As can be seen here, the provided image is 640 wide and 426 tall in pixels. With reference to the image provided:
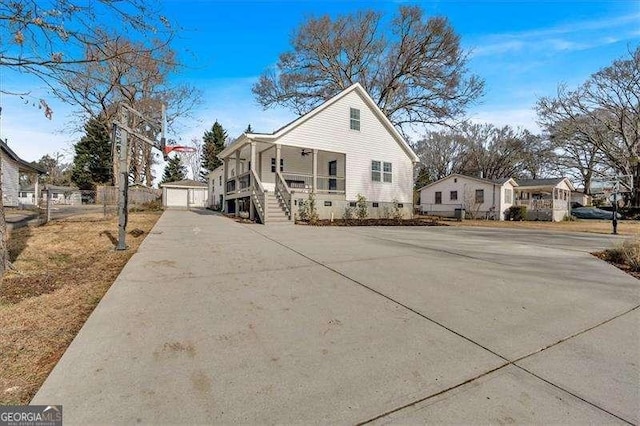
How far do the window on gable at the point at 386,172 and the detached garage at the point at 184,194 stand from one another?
23.0 metres

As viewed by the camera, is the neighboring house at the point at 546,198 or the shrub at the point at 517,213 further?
the neighboring house at the point at 546,198

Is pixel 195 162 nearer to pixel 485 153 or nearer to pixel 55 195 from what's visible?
pixel 55 195

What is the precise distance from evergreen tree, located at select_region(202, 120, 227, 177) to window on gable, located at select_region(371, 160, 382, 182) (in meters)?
37.1

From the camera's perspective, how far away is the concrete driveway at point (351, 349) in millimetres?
2025

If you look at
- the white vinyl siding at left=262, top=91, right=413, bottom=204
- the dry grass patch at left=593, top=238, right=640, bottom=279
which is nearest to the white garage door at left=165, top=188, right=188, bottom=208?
the white vinyl siding at left=262, top=91, right=413, bottom=204

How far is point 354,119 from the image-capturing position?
1831 cm

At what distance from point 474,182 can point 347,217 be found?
19.2 meters

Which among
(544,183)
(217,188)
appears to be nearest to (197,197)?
(217,188)

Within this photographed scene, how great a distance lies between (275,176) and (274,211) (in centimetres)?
352

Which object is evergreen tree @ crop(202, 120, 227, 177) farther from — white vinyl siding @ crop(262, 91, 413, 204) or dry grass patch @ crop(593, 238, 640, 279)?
dry grass patch @ crop(593, 238, 640, 279)

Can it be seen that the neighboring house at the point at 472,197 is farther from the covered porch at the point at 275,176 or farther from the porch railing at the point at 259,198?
the porch railing at the point at 259,198

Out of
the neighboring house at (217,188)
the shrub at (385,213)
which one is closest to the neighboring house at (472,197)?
the shrub at (385,213)

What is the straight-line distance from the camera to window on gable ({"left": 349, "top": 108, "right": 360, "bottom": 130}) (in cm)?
1822

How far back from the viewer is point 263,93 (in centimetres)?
2741
